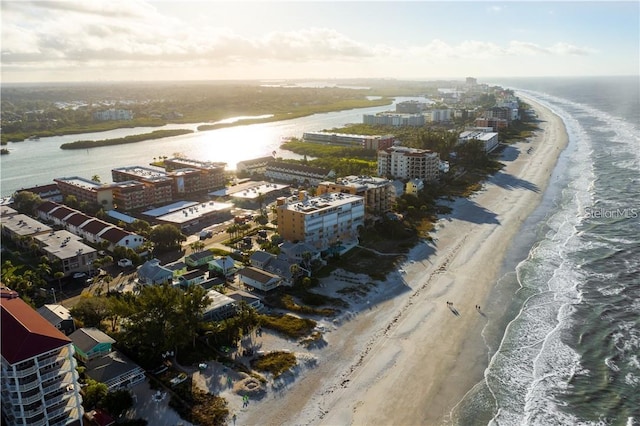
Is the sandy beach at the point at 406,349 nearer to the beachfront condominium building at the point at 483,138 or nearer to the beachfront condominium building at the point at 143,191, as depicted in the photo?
the beachfront condominium building at the point at 143,191

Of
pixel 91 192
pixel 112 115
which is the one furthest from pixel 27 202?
pixel 112 115

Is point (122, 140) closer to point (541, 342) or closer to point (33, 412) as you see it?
point (33, 412)

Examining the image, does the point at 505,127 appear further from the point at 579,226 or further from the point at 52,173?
the point at 52,173

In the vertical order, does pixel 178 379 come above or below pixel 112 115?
below

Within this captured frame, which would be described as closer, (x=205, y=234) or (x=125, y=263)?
(x=125, y=263)

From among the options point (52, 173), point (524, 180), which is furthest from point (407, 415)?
point (52, 173)

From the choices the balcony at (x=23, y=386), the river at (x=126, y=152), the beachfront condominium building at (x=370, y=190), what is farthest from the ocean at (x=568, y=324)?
the river at (x=126, y=152)

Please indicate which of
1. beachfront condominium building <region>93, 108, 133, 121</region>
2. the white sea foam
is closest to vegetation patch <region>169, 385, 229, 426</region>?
the white sea foam
